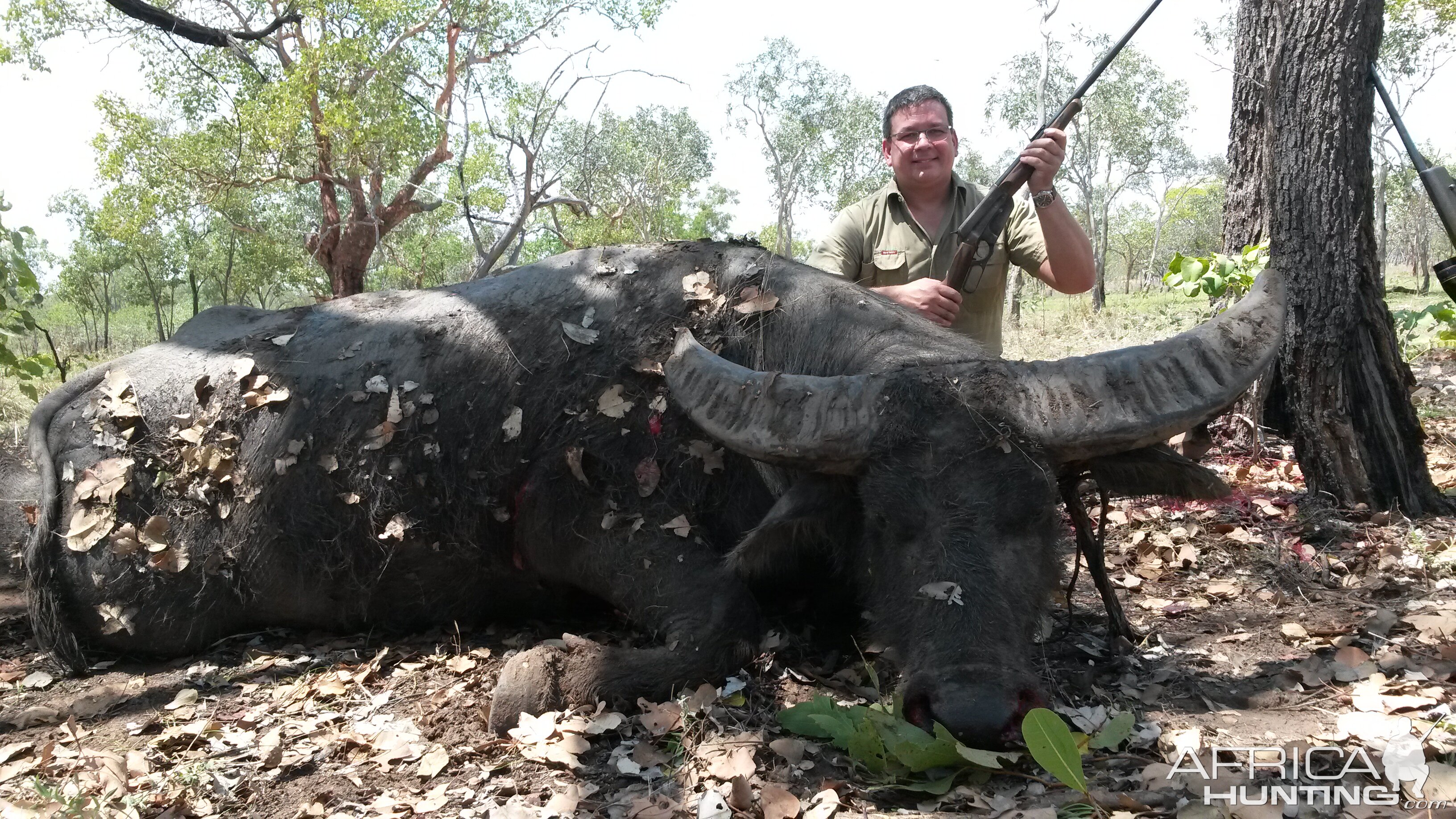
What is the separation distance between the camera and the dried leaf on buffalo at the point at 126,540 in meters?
4.18

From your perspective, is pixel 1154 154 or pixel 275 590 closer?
pixel 275 590

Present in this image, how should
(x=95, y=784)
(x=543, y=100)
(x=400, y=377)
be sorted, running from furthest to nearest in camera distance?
(x=543, y=100) → (x=400, y=377) → (x=95, y=784)

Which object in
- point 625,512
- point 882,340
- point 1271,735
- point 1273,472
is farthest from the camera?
point 1273,472

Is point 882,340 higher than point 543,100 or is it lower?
lower

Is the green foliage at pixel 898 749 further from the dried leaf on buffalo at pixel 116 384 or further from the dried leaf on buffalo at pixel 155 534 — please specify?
the dried leaf on buffalo at pixel 116 384

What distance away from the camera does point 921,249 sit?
5383 millimetres

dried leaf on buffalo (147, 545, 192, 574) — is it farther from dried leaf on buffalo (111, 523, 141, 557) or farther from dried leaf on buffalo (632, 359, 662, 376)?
dried leaf on buffalo (632, 359, 662, 376)

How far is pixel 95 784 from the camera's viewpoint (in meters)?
2.82

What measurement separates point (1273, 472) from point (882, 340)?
3.17m

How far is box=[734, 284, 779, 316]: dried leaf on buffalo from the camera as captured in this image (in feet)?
12.3

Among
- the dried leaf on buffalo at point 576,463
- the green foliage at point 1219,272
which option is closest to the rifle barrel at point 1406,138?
the green foliage at point 1219,272

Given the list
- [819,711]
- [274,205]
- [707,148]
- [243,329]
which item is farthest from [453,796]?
[707,148]

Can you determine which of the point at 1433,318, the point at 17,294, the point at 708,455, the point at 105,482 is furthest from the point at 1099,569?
the point at 17,294

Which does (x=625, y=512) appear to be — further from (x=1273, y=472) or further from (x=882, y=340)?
(x=1273, y=472)
